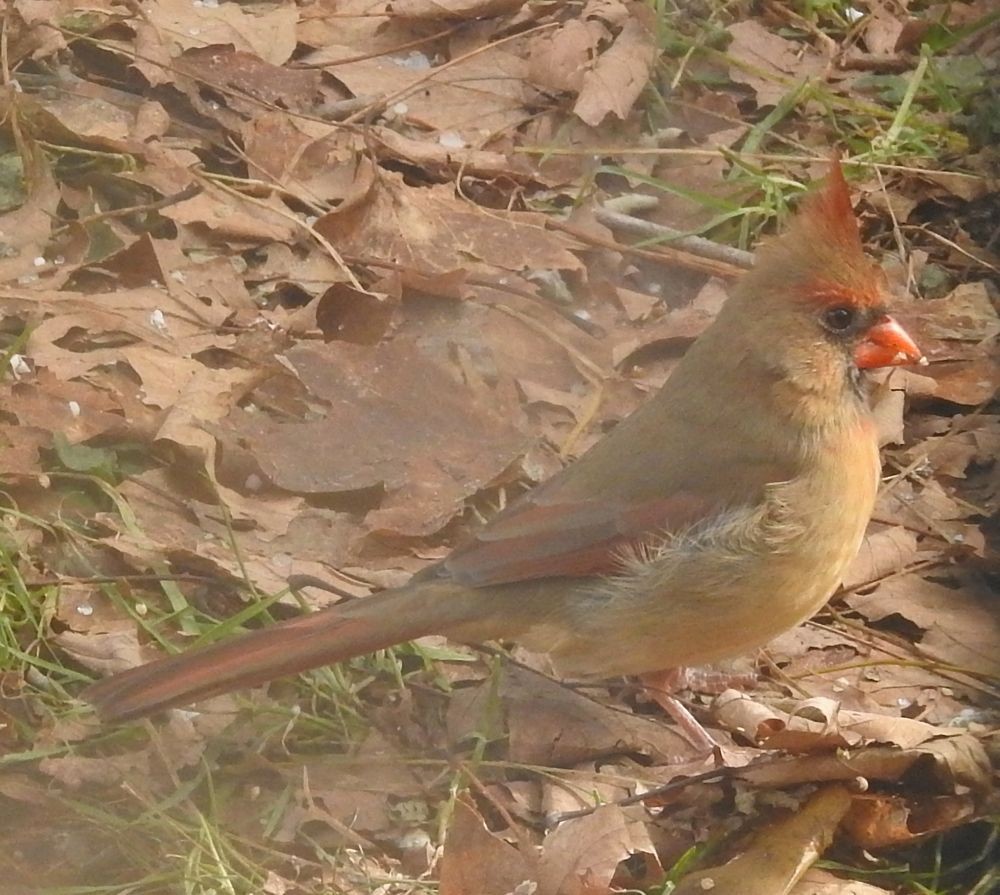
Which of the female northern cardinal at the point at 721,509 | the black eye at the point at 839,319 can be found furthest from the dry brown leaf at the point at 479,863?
the black eye at the point at 839,319

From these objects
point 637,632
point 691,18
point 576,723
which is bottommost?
point 576,723

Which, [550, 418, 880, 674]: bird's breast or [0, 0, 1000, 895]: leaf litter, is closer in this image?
[0, 0, 1000, 895]: leaf litter

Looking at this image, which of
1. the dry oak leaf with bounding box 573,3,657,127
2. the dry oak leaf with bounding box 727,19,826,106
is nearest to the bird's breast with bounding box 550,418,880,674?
the dry oak leaf with bounding box 573,3,657,127

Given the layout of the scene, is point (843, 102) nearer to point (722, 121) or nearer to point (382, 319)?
point (722, 121)

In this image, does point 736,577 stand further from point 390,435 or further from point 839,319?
point 390,435

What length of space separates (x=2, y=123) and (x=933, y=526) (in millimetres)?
2576

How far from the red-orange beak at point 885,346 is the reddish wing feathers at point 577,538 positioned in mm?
453

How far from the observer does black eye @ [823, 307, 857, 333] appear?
3.38 meters

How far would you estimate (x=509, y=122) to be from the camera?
5008mm

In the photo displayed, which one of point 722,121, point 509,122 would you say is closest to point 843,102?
point 722,121

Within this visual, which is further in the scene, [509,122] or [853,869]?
[509,122]

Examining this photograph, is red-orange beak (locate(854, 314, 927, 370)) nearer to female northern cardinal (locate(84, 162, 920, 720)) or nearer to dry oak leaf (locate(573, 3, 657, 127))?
female northern cardinal (locate(84, 162, 920, 720))

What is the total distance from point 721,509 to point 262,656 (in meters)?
0.93

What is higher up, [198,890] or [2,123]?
[2,123]
